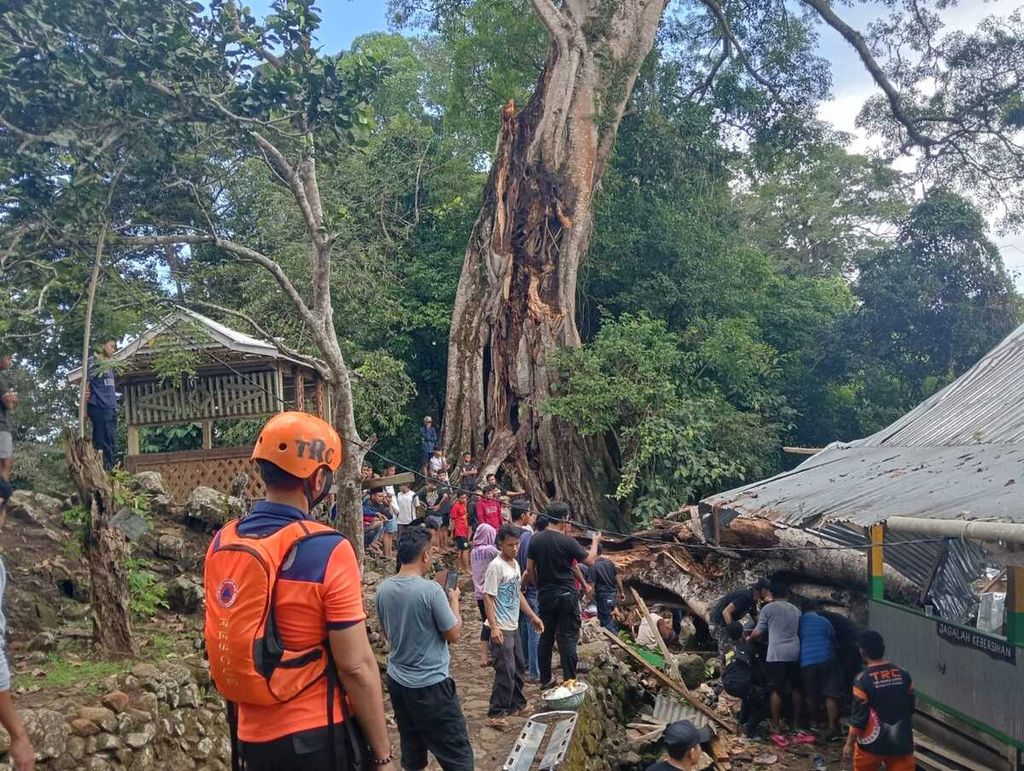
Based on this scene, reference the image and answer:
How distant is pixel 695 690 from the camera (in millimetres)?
9953

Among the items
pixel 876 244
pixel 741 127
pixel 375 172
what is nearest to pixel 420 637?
pixel 375 172

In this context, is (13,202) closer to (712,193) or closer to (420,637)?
(420,637)

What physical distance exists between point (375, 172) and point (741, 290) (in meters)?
8.92

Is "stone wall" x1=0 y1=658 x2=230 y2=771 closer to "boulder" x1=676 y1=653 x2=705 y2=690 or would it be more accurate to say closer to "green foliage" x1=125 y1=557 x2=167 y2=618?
"green foliage" x1=125 y1=557 x2=167 y2=618

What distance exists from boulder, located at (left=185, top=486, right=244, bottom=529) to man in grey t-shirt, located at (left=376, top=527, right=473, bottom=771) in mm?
6149

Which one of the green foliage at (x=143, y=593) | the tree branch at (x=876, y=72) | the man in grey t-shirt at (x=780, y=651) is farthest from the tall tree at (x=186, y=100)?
the tree branch at (x=876, y=72)

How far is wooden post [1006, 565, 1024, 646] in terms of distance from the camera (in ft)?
19.8

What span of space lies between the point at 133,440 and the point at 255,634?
11643mm

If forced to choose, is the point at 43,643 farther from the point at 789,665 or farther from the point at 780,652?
the point at 789,665

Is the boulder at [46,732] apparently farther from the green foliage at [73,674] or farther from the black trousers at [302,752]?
the black trousers at [302,752]

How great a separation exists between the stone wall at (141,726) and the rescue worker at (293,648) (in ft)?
10.5

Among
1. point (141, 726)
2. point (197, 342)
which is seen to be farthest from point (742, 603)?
point (197, 342)

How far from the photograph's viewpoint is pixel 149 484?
36.1 ft

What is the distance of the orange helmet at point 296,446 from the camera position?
109 inches
